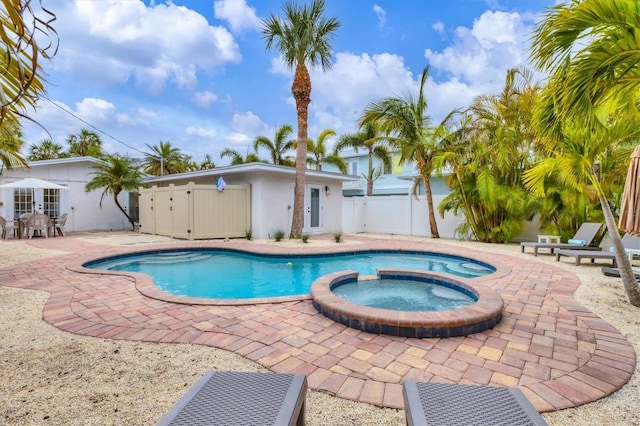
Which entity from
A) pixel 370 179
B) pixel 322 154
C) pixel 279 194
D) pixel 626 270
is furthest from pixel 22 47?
pixel 322 154

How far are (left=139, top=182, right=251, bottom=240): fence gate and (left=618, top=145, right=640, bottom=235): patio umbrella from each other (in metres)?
→ 12.1

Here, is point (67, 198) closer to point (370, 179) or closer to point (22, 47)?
point (370, 179)

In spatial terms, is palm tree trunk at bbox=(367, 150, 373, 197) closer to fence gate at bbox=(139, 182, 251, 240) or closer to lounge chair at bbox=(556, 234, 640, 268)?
fence gate at bbox=(139, 182, 251, 240)

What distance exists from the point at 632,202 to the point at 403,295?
11.1ft

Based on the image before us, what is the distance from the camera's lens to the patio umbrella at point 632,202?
3434 mm

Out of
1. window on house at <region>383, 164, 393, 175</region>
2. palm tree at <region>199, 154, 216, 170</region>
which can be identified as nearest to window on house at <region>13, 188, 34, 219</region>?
palm tree at <region>199, 154, 216, 170</region>

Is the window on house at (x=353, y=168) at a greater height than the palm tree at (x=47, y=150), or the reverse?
the palm tree at (x=47, y=150)

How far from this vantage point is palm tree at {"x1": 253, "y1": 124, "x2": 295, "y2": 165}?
918 inches

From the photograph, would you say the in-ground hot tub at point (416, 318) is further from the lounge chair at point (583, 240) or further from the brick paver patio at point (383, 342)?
the lounge chair at point (583, 240)

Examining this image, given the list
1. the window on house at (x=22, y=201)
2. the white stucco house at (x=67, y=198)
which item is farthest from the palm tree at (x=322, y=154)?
the window on house at (x=22, y=201)

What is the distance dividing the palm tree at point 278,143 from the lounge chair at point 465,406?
22.6 meters

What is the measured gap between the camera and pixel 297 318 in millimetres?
4164

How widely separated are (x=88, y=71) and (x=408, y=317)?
46.5ft

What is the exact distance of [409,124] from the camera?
13.1m
